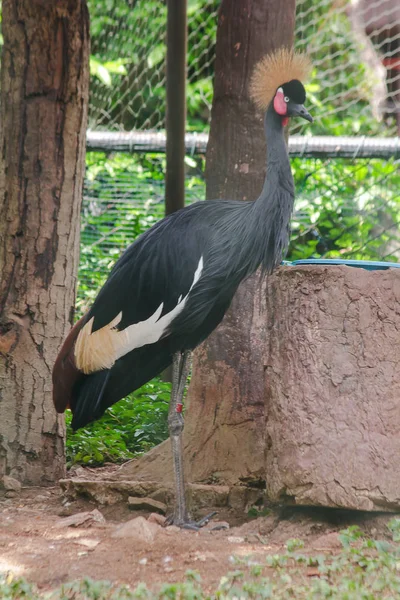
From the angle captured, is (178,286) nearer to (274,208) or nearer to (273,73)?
(274,208)

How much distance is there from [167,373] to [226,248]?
8.51 ft

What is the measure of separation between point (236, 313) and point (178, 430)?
72 centimetres

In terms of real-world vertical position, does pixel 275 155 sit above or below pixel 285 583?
above

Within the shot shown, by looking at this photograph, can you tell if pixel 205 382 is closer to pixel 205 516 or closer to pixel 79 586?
pixel 205 516

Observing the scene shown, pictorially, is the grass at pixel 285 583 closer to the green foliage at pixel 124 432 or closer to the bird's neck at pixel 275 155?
the bird's neck at pixel 275 155

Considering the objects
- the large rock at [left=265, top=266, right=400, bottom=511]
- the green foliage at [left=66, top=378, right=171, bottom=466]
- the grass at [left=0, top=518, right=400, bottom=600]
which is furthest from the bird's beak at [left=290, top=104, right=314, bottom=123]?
the green foliage at [left=66, top=378, right=171, bottom=466]

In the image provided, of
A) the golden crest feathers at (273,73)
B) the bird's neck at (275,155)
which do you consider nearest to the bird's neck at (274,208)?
the bird's neck at (275,155)

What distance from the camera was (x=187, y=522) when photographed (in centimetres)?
419

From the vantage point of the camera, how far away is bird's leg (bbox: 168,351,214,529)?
13.8 ft

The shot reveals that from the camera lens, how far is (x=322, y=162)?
710cm

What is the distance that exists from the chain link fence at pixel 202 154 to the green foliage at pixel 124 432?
5.39 ft

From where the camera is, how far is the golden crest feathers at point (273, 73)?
4.50 meters

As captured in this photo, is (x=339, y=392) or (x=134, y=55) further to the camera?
(x=134, y=55)

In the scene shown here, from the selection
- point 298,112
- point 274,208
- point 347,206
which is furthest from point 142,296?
point 347,206
